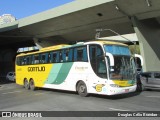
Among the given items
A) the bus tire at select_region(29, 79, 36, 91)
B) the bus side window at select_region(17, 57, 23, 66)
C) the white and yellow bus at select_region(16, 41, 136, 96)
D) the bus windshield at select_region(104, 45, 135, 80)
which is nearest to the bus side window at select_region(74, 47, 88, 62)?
the white and yellow bus at select_region(16, 41, 136, 96)

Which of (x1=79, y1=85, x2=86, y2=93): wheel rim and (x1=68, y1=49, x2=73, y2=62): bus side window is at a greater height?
(x1=68, y1=49, x2=73, y2=62): bus side window

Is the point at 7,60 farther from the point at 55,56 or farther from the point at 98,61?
the point at 98,61

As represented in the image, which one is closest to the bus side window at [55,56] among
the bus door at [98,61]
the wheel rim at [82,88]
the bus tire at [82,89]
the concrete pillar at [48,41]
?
the bus tire at [82,89]

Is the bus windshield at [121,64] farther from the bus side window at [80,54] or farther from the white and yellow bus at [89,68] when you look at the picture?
the bus side window at [80,54]

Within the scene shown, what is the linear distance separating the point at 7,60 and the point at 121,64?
7372 cm

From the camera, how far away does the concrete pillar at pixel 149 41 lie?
119 ft

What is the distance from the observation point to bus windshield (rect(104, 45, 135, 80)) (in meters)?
16.3

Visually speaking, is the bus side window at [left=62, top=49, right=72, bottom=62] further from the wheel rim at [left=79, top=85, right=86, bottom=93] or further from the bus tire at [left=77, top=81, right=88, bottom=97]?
the wheel rim at [left=79, top=85, right=86, bottom=93]

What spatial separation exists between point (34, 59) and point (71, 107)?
1075 centimetres

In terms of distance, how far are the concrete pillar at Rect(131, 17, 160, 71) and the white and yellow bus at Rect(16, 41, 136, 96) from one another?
16.9 meters

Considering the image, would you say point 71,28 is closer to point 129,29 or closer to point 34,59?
point 129,29

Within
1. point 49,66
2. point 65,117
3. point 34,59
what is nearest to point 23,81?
point 34,59

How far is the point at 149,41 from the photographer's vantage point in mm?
37594

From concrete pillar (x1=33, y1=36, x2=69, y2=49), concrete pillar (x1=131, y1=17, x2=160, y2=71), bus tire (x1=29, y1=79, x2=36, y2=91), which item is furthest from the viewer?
concrete pillar (x1=33, y1=36, x2=69, y2=49)
